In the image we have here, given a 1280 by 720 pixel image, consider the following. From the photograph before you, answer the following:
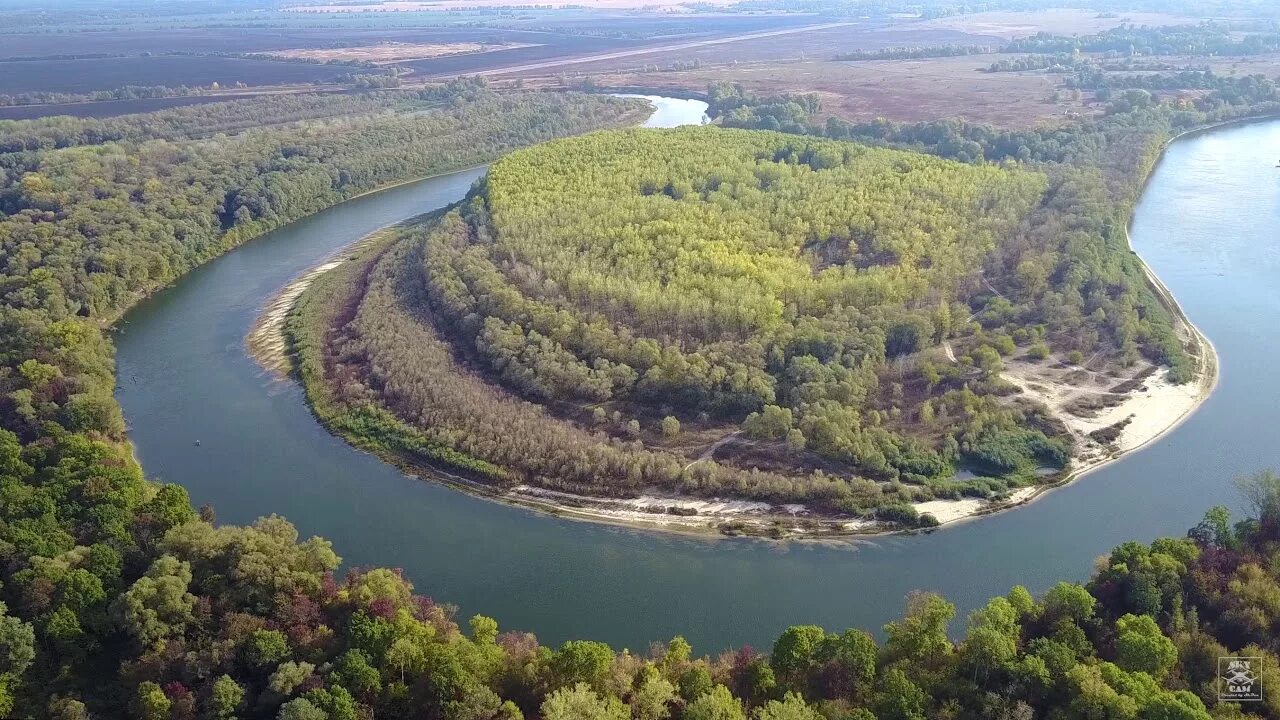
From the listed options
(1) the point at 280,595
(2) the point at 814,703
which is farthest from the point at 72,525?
(2) the point at 814,703

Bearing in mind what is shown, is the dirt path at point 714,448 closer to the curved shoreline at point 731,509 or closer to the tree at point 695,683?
the curved shoreline at point 731,509

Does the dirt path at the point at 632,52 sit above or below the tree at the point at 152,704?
above

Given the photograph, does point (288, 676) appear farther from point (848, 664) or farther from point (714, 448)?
point (714, 448)

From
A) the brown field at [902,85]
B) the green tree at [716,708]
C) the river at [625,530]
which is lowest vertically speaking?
the river at [625,530]

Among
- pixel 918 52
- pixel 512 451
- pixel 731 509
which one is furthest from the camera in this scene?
pixel 918 52

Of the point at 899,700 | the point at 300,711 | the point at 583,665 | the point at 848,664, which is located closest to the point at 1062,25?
the point at 848,664

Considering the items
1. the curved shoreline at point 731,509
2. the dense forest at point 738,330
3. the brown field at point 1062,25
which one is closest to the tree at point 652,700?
the curved shoreline at point 731,509
